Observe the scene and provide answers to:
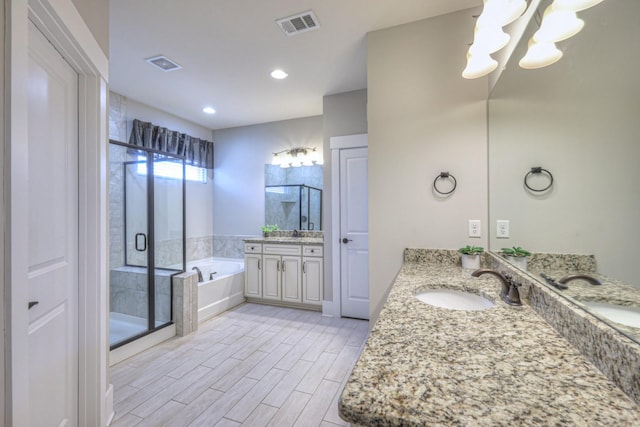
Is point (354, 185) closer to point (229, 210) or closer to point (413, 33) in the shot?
point (413, 33)

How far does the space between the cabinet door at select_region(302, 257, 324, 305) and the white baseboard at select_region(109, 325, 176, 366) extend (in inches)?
59.2

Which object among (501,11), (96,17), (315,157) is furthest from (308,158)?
(501,11)

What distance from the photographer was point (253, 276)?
150 inches

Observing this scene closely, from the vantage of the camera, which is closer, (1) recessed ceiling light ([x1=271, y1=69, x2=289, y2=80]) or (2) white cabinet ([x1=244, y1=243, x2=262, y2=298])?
(1) recessed ceiling light ([x1=271, y1=69, x2=289, y2=80])

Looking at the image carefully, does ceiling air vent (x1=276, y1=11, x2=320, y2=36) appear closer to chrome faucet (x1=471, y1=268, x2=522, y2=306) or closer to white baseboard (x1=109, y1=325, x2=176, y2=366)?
chrome faucet (x1=471, y1=268, x2=522, y2=306)

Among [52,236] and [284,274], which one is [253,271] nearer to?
[284,274]

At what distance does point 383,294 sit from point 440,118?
1325 millimetres

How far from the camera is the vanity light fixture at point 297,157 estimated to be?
161 inches

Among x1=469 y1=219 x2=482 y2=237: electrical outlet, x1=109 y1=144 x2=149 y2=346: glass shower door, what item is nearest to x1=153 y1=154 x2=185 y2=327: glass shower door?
x1=109 y1=144 x2=149 y2=346: glass shower door

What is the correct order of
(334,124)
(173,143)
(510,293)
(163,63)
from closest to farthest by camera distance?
(510,293) → (163,63) → (334,124) → (173,143)

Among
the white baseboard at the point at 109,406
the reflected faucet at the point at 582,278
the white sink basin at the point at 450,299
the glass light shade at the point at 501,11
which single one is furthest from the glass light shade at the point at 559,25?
the white baseboard at the point at 109,406

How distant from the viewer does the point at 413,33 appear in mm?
2006

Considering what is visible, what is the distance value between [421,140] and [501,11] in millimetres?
872

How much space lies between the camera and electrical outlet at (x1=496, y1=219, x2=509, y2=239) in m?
1.63
